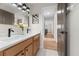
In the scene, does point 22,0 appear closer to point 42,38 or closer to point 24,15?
point 24,15

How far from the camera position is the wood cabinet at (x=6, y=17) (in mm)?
1824

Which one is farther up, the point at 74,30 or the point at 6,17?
the point at 6,17

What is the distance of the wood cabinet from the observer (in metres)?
1.82

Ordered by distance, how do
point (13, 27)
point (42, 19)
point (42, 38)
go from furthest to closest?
point (42, 38)
point (13, 27)
point (42, 19)

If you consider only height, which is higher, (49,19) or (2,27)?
(49,19)

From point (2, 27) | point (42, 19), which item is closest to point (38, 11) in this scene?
point (42, 19)

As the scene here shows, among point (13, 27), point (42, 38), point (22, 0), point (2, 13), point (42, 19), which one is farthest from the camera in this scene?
point (42, 38)

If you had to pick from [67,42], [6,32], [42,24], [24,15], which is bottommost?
[67,42]

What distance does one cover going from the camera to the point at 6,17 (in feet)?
6.17

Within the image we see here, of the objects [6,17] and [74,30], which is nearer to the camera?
[74,30]

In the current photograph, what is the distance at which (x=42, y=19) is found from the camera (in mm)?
1948

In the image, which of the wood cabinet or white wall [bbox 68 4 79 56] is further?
the wood cabinet

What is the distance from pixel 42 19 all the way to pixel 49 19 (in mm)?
120

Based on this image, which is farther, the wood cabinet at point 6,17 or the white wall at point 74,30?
the wood cabinet at point 6,17
